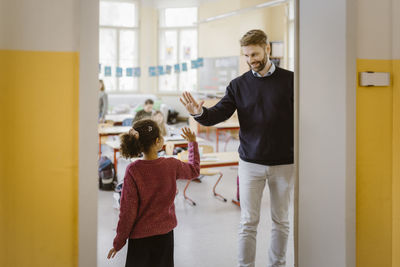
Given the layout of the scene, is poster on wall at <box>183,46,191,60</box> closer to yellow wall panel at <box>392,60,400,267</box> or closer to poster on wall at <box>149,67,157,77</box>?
poster on wall at <box>149,67,157,77</box>

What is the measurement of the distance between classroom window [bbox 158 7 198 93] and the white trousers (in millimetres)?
9680

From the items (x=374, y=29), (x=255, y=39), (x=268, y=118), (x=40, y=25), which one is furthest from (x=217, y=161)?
(x=40, y=25)

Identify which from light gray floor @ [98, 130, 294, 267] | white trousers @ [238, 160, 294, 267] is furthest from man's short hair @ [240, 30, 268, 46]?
light gray floor @ [98, 130, 294, 267]

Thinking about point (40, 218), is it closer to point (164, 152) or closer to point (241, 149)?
point (241, 149)

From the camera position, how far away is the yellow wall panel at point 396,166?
2.07 metres

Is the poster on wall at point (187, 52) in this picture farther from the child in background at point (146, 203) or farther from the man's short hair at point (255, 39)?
the child in background at point (146, 203)

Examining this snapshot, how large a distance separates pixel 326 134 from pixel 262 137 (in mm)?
495

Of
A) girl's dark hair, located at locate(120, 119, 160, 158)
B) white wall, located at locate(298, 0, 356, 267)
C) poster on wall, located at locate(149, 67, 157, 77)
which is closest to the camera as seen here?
white wall, located at locate(298, 0, 356, 267)

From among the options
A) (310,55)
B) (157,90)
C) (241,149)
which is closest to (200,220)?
(241,149)

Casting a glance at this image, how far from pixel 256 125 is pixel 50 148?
1378 millimetres

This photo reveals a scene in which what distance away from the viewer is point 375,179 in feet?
6.90

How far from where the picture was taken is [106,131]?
6.16 m

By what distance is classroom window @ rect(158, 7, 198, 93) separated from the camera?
476 inches

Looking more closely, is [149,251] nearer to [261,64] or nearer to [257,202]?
[257,202]
